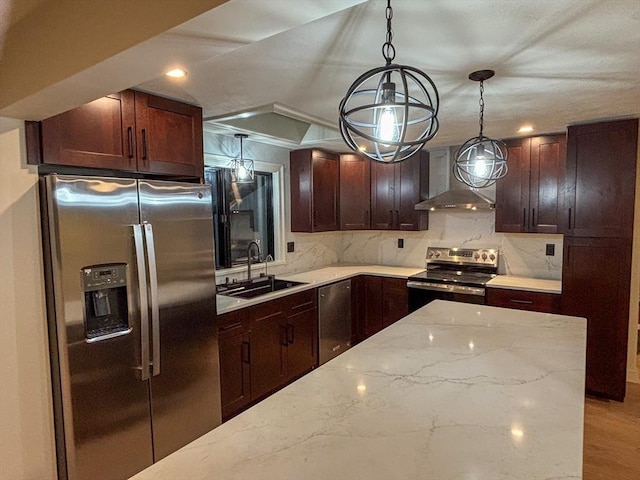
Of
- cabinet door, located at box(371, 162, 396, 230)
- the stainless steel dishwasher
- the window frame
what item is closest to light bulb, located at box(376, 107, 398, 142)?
the stainless steel dishwasher

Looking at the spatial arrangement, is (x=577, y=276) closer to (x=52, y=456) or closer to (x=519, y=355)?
(x=519, y=355)

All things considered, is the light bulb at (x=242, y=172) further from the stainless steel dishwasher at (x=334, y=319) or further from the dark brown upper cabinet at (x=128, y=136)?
the stainless steel dishwasher at (x=334, y=319)

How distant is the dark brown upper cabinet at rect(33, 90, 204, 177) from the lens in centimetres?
190

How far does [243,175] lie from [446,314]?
2.04 m

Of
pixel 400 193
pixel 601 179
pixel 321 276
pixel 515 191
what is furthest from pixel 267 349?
pixel 601 179

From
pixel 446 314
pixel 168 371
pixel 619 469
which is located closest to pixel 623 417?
pixel 619 469

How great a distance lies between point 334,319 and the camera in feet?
12.9

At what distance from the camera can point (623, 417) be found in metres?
2.96

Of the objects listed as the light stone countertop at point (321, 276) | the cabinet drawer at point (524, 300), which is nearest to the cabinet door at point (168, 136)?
the light stone countertop at point (321, 276)

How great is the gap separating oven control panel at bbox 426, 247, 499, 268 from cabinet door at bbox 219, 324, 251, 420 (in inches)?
94.7

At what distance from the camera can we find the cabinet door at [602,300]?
121 inches

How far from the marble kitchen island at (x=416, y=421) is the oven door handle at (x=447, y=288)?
1.69 m

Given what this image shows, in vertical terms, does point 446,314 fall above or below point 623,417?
above

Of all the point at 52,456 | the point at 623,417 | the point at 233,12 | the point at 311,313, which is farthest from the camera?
the point at 311,313
